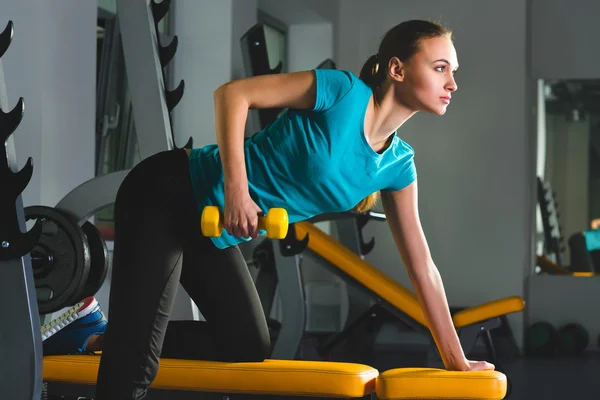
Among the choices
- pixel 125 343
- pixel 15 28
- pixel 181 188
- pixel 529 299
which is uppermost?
pixel 15 28

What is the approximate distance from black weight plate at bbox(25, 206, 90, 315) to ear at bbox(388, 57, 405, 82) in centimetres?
111

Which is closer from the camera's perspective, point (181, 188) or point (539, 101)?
point (181, 188)

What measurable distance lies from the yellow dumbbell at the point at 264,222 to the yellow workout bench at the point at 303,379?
54cm

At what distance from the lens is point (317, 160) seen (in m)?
1.84

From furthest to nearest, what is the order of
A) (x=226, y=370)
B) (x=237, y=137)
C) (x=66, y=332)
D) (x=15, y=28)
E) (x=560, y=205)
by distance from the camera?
(x=560, y=205) → (x=15, y=28) → (x=66, y=332) → (x=226, y=370) → (x=237, y=137)

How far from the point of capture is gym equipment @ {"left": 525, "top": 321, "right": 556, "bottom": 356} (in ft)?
19.1

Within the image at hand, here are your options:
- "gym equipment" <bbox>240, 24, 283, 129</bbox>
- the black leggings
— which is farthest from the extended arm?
"gym equipment" <bbox>240, 24, 283, 129</bbox>

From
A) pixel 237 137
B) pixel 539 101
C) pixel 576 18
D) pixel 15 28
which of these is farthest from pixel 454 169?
pixel 237 137

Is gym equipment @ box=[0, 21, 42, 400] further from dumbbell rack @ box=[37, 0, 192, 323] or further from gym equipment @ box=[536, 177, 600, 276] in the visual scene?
gym equipment @ box=[536, 177, 600, 276]

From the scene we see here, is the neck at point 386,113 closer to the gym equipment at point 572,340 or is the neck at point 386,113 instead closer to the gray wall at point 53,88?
the gray wall at point 53,88

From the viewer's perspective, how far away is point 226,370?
2.21 m

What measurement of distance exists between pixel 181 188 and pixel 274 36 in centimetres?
482

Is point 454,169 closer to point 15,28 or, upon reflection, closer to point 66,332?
point 15,28

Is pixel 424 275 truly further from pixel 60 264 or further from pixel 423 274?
pixel 60 264
